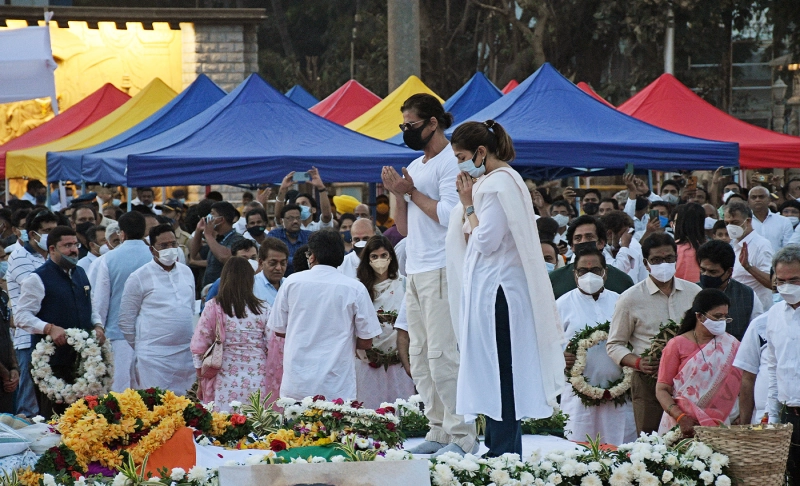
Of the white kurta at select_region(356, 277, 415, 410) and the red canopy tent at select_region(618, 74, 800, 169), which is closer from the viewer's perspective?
the white kurta at select_region(356, 277, 415, 410)

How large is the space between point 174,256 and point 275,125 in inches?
178

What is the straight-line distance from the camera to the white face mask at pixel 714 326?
269 inches

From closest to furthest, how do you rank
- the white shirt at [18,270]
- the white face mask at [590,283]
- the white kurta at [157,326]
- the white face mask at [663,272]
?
the white face mask at [663,272], the white face mask at [590,283], the white kurta at [157,326], the white shirt at [18,270]

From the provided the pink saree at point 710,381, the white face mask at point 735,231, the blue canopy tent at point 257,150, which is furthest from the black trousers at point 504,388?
the blue canopy tent at point 257,150

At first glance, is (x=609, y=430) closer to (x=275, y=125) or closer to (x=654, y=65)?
(x=275, y=125)

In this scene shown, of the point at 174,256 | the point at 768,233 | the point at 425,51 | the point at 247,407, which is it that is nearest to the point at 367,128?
the point at 768,233

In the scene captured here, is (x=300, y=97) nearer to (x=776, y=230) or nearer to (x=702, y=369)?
(x=776, y=230)

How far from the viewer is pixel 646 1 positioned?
31281 mm

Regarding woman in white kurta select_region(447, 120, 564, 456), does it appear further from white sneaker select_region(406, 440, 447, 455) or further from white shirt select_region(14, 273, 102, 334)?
white shirt select_region(14, 273, 102, 334)

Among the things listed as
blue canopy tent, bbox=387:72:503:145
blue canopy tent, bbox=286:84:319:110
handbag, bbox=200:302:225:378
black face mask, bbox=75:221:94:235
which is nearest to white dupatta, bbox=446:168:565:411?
handbag, bbox=200:302:225:378

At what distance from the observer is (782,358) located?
6.26 metres

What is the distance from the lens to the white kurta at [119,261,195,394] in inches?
382

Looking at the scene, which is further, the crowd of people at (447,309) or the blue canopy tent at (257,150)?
the blue canopy tent at (257,150)

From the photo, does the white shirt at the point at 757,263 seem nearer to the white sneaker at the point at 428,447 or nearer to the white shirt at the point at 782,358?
the white shirt at the point at 782,358
